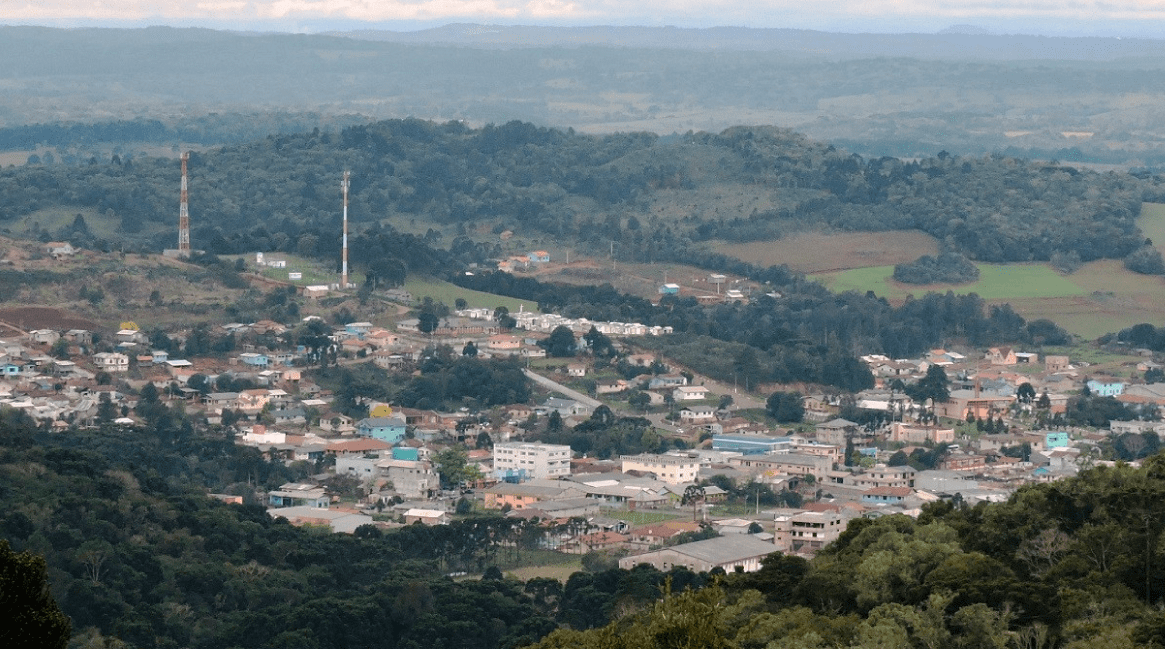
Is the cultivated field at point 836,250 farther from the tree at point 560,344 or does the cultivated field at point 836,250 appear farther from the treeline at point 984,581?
the treeline at point 984,581

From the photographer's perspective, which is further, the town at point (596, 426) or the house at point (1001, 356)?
the house at point (1001, 356)

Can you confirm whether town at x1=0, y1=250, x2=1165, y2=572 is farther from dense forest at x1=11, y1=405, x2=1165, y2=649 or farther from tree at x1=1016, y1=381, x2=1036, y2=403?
dense forest at x1=11, y1=405, x2=1165, y2=649

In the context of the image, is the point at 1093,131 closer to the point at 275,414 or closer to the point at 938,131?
the point at 938,131

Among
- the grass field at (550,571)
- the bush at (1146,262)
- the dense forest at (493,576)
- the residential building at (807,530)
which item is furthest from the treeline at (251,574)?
the bush at (1146,262)

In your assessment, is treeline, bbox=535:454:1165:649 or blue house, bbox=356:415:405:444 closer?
treeline, bbox=535:454:1165:649

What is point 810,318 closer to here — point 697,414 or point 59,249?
point 697,414

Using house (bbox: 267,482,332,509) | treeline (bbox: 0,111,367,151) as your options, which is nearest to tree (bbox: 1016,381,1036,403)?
house (bbox: 267,482,332,509)

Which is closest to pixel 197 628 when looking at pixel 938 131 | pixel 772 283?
pixel 772 283
